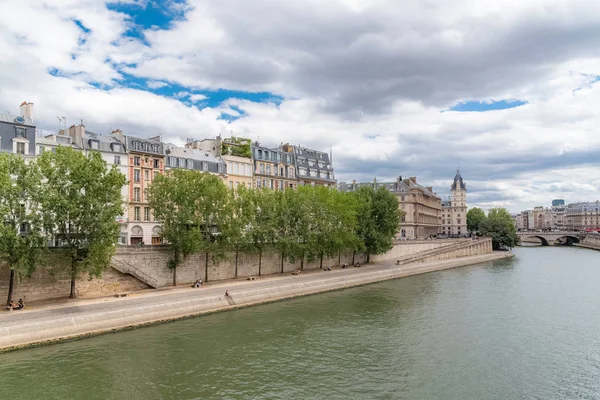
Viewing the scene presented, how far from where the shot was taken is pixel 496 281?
173 ft

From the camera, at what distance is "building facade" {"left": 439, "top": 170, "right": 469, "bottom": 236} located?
177375 millimetres

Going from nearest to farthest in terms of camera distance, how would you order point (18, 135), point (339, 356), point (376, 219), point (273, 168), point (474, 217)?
point (339, 356) < point (18, 135) < point (376, 219) < point (273, 168) < point (474, 217)

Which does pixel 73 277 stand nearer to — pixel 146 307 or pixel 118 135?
pixel 146 307

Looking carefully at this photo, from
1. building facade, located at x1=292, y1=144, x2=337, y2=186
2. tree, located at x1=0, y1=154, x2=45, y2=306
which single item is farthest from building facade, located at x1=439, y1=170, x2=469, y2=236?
tree, located at x1=0, y1=154, x2=45, y2=306

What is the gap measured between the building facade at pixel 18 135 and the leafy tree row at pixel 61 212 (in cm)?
1069

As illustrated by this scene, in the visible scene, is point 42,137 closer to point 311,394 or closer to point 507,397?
point 311,394

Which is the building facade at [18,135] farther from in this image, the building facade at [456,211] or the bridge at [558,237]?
the building facade at [456,211]

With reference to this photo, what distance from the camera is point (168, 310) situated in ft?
107

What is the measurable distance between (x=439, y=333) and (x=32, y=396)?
884 inches

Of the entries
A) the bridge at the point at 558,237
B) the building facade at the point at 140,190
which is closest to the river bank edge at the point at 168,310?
the building facade at the point at 140,190

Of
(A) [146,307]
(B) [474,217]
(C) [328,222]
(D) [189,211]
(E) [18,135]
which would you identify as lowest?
(A) [146,307]

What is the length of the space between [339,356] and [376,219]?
4312 cm

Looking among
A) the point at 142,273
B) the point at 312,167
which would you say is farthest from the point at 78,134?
the point at 312,167

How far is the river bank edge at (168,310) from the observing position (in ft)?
85.3
